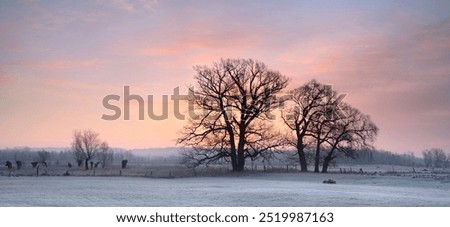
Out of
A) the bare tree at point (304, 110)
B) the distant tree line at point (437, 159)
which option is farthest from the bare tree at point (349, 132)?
the distant tree line at point (437, 159)

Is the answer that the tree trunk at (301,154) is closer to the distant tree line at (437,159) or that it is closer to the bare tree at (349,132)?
the bare tree at (349,132)

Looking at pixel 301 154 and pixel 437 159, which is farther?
pixel 437 159

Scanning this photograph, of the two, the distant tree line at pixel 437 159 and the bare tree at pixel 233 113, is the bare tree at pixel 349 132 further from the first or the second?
the distant tree line at pixel 437 159

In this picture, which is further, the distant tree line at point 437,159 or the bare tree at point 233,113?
the distant tree line at point 437,159

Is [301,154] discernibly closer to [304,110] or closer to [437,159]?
[304,110]

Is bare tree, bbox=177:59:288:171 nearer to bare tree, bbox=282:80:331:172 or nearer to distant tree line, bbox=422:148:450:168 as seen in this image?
bare tree, bbox=282:80:331:172

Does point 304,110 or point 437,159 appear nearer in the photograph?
point 304,110

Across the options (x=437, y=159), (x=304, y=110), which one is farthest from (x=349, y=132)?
(x=437, y=159)

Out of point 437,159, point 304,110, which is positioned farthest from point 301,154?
point 437,159

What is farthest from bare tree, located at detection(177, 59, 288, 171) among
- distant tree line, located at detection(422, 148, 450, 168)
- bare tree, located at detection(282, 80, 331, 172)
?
distant tree line, located at detection(422, 148, 450, 168)

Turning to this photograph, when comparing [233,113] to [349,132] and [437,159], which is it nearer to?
[349,132]
